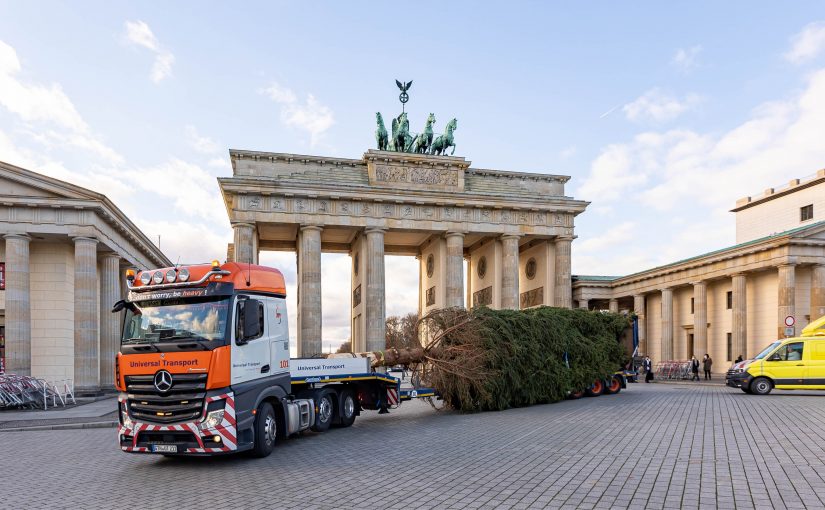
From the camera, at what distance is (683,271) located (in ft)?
143

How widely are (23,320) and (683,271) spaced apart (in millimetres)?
40148

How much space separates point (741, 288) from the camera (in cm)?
3800

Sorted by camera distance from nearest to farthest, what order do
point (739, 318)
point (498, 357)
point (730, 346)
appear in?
point (498, 357) → point (739, 318) → point (730, 346)

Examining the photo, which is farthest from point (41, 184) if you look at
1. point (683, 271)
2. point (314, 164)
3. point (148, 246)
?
point (683, 271)

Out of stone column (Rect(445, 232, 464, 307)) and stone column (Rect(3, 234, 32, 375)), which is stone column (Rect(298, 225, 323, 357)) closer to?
stone column (Rect(445, 232, 464, 307))

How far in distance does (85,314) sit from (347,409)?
686 inches

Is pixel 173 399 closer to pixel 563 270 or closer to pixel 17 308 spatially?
pixel 17 308

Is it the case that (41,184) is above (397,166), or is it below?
below

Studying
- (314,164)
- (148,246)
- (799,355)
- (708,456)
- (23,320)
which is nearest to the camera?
(708,456)

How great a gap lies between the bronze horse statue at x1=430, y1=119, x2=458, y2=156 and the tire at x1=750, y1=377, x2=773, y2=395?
3000cm

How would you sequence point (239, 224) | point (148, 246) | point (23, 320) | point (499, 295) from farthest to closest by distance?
1. point (499, 295)
2. point (239, 224)
3. point (148, 246)
4. point (23, 320)

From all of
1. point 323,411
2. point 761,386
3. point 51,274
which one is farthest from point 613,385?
point 51,274

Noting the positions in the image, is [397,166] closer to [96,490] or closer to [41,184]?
[41,184]

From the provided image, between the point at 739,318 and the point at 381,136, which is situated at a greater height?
the point at 381,136
